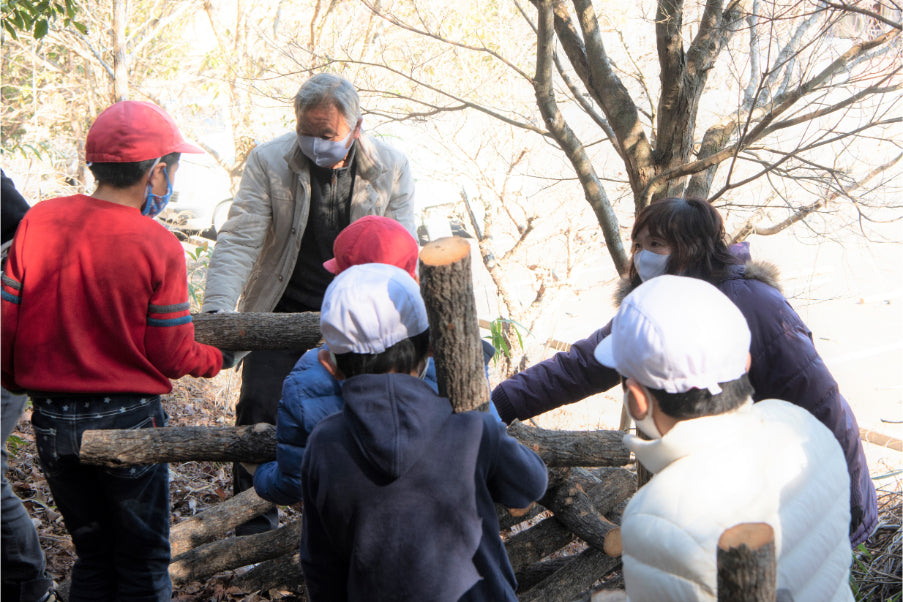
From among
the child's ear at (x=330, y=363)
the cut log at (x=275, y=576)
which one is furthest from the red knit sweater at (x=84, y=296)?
the cut log at (x=275, y=576)

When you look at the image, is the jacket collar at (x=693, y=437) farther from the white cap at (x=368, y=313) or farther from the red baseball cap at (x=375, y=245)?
the red baseball cap at (x=375, y=245)

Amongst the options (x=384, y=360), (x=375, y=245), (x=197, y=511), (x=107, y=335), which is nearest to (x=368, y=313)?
(x=384, y=360)

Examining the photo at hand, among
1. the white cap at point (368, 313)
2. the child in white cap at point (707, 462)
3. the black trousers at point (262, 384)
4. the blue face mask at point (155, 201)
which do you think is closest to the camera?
the child in white cap at point (707, 462)

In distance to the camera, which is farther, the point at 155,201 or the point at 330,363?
the point at 155,201

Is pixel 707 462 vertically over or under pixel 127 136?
under

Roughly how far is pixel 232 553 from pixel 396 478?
6.31 feet

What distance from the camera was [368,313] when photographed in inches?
71.1

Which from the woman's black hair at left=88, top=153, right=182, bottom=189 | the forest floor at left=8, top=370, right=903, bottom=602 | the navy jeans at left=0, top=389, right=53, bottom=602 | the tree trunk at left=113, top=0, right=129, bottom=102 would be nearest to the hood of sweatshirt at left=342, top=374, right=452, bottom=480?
the woman's black hair at left=88, top=153, right=182, bottom=189

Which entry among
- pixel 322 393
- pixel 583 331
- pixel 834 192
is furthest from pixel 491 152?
pixel 322 393

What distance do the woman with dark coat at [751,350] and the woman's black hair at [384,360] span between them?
100cm

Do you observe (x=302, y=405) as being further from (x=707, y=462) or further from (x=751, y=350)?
(x=751, y=350)

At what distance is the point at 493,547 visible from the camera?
1829mm

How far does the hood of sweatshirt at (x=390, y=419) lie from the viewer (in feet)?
5.41

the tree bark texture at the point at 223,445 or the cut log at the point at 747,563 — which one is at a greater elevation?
the cut log at the point at 747,563
